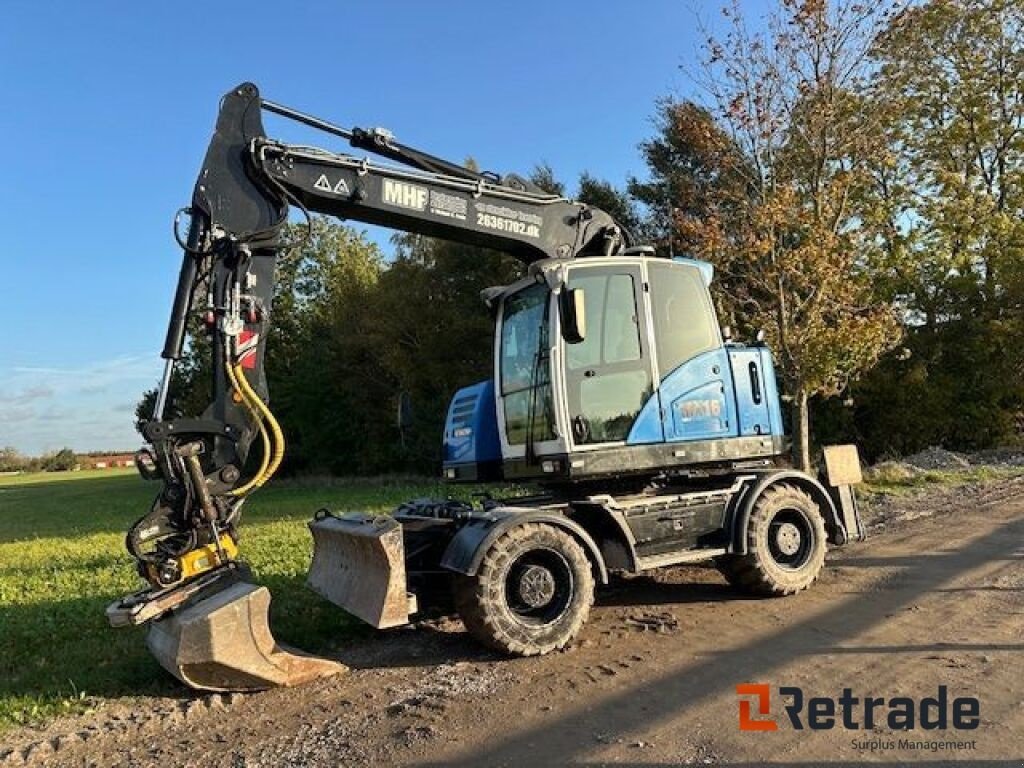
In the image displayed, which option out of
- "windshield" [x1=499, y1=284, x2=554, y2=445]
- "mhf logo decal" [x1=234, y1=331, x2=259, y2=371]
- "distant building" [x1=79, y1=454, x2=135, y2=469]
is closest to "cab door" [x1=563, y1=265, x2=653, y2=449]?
"windshield" [x1=499, y1=284, x2=554, y2=445]

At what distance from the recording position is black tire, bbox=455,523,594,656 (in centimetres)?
582

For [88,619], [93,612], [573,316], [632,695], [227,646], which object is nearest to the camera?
[632,695]

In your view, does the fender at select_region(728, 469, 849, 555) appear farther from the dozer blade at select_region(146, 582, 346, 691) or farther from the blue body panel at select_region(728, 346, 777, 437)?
the dozer blade at select_region(146, 582, 346, 691)

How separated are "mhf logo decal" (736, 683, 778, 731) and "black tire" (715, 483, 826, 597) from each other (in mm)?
2162

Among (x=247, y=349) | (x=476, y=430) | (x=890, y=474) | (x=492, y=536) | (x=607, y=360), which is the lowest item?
(x=890, y=474)

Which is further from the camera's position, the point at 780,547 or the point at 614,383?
the point at 780,547

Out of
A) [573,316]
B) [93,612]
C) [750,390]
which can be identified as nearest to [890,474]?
[750,390]

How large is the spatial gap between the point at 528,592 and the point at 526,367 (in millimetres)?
1990

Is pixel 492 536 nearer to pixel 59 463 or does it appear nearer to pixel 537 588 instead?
pixel 537 588

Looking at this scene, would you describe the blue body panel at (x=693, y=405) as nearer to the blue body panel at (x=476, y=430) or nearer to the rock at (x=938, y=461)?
the blue body panel at (x=476, y=430)

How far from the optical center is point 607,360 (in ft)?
22.8

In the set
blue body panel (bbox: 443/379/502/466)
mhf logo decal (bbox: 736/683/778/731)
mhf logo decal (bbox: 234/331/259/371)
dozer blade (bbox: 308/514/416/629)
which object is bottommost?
mhf logo decal (bbox: 736/683/778/731)

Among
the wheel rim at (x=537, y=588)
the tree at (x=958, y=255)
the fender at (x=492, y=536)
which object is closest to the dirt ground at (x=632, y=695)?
the wheel rim at (x=537, y=588)

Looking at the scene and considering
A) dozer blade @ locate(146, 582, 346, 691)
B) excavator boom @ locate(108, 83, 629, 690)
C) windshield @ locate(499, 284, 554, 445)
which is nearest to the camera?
dozer blade @ locate(146, 582, 346, 691)
